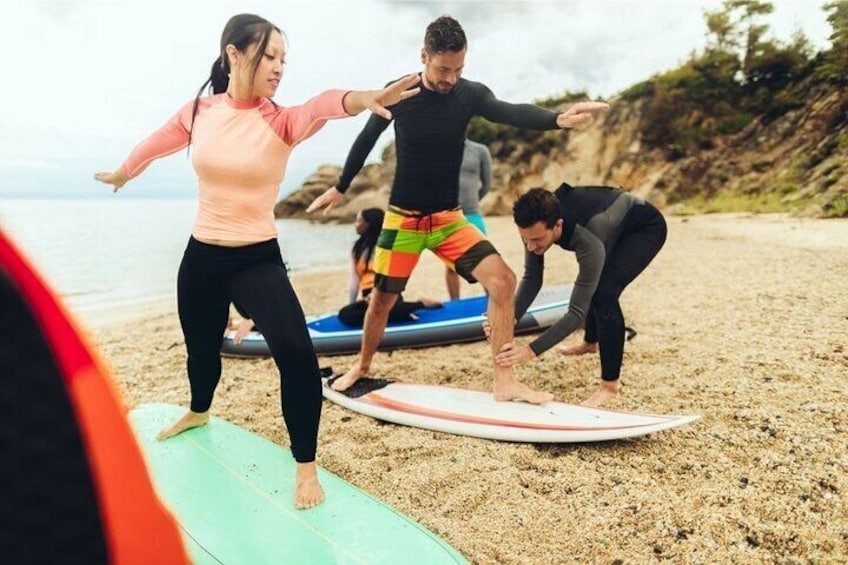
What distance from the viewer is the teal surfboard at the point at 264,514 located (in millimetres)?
2264

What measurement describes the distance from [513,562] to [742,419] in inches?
66.1

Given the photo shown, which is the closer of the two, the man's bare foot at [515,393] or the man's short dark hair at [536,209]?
the man's short dark hair at [536,209]

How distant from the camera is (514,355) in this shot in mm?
3447

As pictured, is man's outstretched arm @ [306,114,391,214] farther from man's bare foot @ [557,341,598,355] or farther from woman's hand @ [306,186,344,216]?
man's bare foot @ [557,341,598,355]

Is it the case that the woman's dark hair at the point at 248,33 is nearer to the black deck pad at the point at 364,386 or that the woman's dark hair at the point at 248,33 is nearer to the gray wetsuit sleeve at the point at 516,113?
the gray wetsuit sleeve at the point at 516,113

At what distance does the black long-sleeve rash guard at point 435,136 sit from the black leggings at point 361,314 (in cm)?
181

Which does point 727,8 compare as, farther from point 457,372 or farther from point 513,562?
point 513,562

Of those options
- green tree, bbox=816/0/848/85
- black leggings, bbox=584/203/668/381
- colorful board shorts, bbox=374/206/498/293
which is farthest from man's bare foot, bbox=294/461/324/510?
green tree, bbox=816/0/848/85

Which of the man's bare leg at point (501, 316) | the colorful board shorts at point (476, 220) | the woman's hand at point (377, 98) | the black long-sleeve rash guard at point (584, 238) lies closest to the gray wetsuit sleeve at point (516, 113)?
the black long-sleeve rash guard at point (584, 238)

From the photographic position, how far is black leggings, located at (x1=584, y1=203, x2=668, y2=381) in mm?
3617

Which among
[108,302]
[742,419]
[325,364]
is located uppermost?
[742,419]

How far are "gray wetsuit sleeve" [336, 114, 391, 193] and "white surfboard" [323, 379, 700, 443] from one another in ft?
4.71

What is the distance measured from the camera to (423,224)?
3762 millimetres

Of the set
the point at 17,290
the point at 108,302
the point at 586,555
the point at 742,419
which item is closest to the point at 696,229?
the point at 742,419
